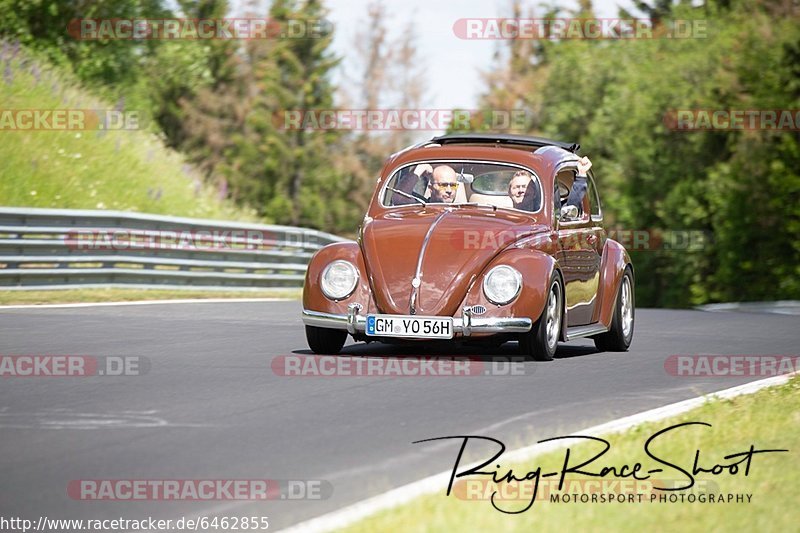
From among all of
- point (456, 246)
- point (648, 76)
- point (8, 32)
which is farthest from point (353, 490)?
point (648, 76)

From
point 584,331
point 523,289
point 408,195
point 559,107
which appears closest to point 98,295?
point 408,195

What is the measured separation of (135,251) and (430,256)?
35.5 ft

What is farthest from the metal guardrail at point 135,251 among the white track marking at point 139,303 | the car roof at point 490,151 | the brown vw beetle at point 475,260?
the brown vw beetle at point 475,260

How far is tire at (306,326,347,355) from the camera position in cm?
1220

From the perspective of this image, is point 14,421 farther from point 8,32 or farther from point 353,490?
point 8,32

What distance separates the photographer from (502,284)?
37.5ft

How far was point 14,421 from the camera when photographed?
827 cm

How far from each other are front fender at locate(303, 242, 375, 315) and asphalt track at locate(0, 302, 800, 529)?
620 mm

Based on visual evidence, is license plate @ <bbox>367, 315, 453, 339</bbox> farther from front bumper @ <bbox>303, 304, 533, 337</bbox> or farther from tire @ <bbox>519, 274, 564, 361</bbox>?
tire @ <bbox>519, 274, 564, 361</bbox>

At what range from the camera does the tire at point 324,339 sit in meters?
12.2

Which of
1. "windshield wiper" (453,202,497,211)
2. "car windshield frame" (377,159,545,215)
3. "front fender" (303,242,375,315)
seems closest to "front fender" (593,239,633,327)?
"car windshield frame" (377,159,545,215)

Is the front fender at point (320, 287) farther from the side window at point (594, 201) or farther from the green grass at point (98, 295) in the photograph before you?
the green grass at point (98, 295)

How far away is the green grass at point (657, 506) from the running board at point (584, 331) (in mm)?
4058

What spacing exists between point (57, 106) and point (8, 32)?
6.54m
